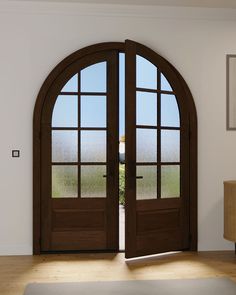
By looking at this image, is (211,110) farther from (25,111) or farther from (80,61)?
(25,111)

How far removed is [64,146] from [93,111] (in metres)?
0.51

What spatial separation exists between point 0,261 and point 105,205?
1.26 meters

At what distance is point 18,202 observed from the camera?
4.98m

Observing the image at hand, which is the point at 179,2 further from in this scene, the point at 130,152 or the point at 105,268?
the point at 105,268

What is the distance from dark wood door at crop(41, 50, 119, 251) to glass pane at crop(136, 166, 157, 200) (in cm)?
34

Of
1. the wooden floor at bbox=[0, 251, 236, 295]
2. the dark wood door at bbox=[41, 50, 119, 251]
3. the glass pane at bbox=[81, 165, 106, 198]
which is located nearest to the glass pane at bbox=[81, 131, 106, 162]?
the dark wood door at bbox=[41, 50, 119, 251]

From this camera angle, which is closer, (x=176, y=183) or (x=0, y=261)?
(x=0, y=261)

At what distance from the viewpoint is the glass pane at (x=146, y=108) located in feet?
15.9

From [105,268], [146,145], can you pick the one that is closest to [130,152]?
[146,145]

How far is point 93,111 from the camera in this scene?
16.6ft

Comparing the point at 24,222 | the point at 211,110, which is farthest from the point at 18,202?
the point at 211,110

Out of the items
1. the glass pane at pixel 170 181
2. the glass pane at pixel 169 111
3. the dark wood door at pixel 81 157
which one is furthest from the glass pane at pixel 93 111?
the glass pane at pixel 170 181

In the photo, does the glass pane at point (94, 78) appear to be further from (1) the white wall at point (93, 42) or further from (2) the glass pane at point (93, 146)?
(2) the glass pane at point (93, 146)

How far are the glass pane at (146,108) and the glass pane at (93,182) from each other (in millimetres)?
714
